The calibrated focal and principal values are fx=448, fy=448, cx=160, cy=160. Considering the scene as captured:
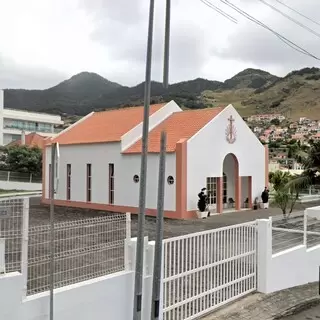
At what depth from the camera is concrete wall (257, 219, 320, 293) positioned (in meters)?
9.32

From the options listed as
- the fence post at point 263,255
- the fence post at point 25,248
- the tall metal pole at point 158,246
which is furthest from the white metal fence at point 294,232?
the fence post at point 25,248

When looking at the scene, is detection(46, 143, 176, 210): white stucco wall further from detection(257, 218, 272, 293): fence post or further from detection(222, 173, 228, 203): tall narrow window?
detection(257, 218, 272, 293): fence post

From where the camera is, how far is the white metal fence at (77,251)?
5715mm

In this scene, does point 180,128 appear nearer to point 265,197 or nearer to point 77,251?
point 265,197

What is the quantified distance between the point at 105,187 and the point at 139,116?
14.7 ft

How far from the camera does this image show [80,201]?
25406 mm

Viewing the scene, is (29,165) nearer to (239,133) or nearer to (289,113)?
(239,133)

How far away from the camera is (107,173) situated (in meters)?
23.9

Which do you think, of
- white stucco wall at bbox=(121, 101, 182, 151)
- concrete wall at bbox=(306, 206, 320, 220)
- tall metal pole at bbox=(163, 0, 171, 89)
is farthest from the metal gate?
white stucco wall at bbox=(121, 101, 182, 151)

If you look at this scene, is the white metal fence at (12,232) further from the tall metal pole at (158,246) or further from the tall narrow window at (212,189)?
the tall narrow window at (212,189)

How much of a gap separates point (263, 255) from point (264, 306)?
3.63 ft

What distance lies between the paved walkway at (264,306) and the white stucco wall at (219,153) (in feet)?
36.4

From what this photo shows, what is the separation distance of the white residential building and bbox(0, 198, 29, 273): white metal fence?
2420 inches

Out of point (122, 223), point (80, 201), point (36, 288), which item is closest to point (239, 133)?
point (80, 201)
